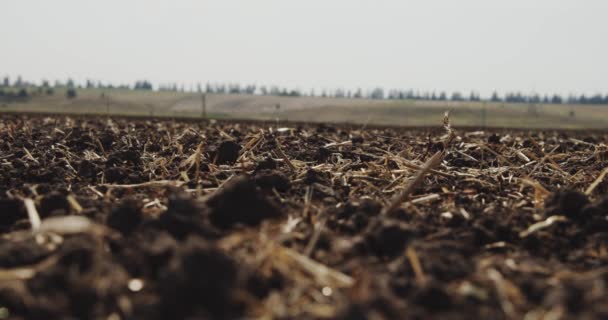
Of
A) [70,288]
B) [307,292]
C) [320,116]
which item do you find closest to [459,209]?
[307,292]

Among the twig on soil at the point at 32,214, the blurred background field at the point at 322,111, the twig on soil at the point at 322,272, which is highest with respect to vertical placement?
the twig on soil at the point at 32,214

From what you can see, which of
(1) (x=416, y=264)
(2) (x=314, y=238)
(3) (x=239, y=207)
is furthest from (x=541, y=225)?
(3) (x=239, y=207)

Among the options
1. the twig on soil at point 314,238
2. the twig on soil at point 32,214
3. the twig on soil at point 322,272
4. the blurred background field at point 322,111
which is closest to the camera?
the twig on soil at point 322,272

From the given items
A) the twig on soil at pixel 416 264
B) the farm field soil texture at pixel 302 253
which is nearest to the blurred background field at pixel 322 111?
the farm field soil texture at pixel 302 253

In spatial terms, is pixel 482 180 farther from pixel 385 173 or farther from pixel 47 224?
pixel 47 224

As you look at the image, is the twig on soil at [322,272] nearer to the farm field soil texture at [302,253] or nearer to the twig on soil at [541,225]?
the farm field soil texture at [302,253]

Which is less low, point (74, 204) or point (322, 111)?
point (74, 204)

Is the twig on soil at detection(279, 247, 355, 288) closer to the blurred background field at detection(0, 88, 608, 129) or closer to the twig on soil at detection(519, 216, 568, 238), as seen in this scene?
the twig on soil at detection(519, 216, 568, 238)

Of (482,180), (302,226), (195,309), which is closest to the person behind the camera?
(195,309)

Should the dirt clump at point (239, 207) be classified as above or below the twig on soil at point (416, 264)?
above

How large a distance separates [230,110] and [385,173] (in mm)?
119380

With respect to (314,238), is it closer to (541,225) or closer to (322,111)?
(541,225)

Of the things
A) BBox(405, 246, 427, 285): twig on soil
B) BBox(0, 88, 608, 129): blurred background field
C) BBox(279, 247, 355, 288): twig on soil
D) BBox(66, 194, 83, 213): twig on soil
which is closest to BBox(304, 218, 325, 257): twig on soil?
BBox(279, 247, 355, 288): twig on soil

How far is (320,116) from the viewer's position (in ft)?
344
